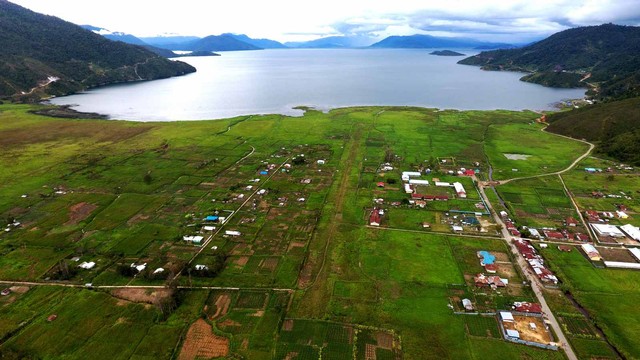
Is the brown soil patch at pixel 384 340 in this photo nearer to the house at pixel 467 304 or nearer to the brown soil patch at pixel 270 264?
the house at pixel 467 304

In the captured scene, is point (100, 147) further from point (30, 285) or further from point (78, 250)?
point (30, 285)

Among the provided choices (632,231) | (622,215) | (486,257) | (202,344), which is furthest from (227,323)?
(622,215)

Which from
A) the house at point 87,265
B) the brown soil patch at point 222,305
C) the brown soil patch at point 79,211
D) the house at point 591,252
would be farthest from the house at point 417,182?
the brown soil patch at point 79,211

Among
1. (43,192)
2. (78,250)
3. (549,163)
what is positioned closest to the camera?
(78,250)

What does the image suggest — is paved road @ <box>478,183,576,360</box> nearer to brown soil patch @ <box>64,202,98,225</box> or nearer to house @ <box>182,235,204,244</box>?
house @ <box>182,235,204,244</box>

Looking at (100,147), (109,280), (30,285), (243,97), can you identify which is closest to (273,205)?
(109,280)

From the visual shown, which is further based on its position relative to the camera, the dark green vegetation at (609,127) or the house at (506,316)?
the dark green vegetation at (609,127)
